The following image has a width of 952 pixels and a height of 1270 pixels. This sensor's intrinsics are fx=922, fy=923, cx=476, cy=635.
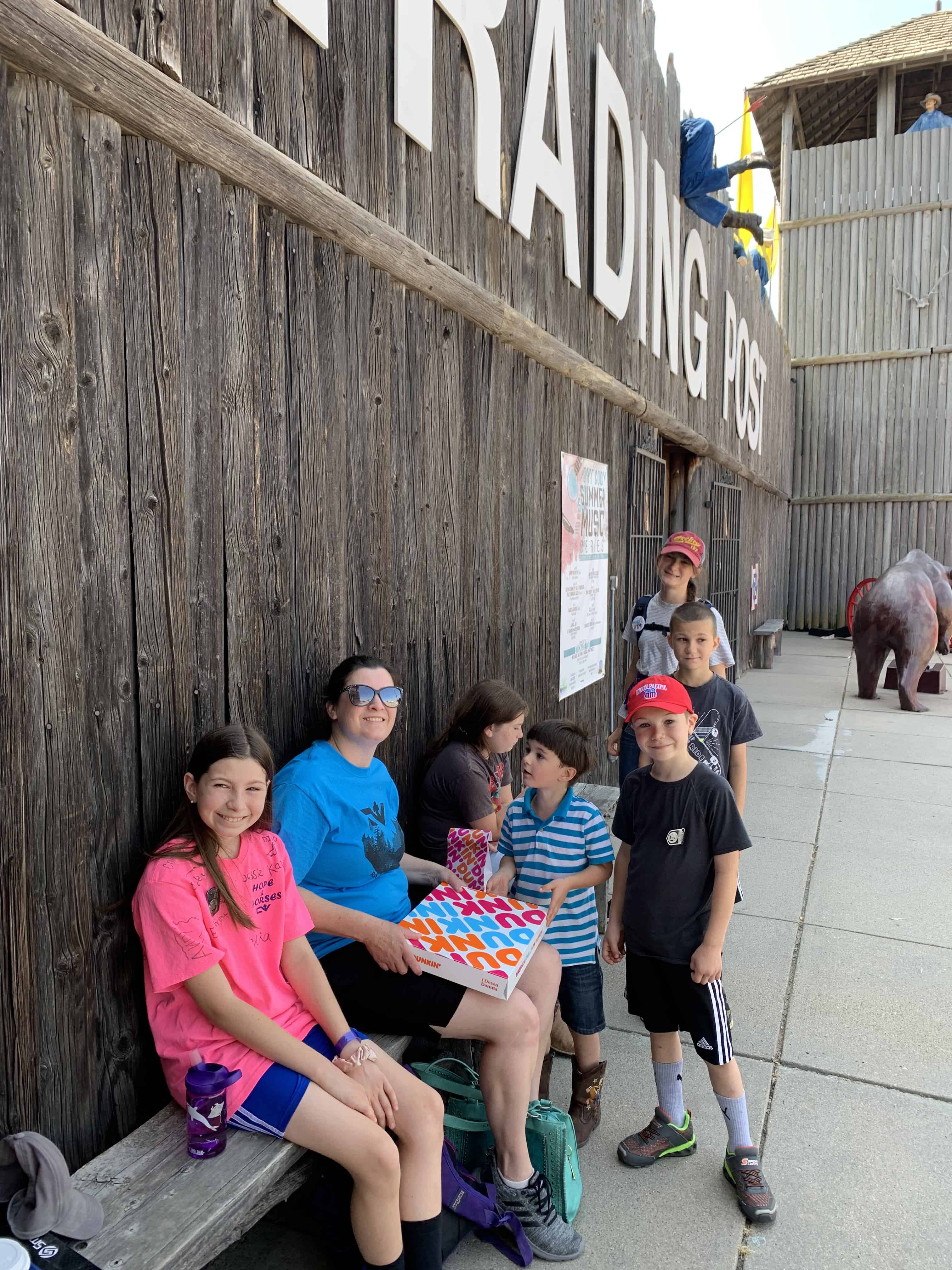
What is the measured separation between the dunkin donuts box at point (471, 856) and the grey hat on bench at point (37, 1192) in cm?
173

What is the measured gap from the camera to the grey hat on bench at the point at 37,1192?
1595 mm

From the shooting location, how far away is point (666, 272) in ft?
22.8

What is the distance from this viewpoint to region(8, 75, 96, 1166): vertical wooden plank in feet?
5.96

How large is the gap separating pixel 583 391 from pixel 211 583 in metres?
3.53

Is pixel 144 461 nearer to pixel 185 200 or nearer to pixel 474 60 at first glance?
pixel 185 200

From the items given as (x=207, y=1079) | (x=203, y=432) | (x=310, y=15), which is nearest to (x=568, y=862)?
(x=207, y=1079)

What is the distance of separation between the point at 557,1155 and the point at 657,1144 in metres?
0.43

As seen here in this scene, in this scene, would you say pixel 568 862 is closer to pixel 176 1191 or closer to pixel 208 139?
pixel 176 1191

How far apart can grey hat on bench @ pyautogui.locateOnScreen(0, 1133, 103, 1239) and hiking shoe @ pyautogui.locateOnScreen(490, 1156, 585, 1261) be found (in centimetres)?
114

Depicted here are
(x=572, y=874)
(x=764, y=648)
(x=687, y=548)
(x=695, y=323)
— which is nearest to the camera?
(x=572, y=874)

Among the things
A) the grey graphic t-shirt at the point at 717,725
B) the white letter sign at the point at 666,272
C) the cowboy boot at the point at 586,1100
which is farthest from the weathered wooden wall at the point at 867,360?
the cowboy boot at the point at 586,1100

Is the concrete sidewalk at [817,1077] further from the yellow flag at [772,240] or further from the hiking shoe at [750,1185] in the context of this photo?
the yellow flag at [772,240]

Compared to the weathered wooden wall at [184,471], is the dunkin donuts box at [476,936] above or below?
below

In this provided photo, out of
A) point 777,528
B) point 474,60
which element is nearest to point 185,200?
point 474,60
